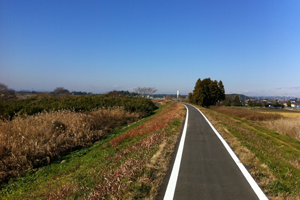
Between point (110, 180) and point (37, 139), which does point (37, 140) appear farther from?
point (110, 180)

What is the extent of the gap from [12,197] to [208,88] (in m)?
48.2

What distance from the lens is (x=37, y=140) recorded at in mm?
8883

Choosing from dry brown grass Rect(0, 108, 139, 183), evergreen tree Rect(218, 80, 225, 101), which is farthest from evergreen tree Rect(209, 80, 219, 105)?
dry brown grass Rect(0, 108, 139, 183)

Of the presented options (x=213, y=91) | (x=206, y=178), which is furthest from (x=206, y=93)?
(x=206, y=178)

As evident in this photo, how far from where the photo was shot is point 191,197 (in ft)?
10.8

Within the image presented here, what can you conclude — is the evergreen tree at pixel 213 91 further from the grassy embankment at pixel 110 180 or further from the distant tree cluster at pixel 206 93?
the grassy embankment at pixel 110 180

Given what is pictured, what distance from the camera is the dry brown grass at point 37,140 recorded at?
7.39 meters

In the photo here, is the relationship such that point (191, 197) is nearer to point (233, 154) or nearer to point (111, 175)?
point (111, 175)

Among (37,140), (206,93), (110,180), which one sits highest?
(206,93)


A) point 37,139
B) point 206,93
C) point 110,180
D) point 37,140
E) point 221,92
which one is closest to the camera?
point 110,180

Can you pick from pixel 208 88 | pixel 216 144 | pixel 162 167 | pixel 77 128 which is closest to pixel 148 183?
pixel 162 167

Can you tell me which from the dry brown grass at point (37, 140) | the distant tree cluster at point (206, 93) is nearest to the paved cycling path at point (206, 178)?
the dry brown grass at point (37, 140)

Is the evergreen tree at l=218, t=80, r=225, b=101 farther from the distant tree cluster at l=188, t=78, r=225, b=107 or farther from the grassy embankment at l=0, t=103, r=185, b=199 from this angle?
the grassy embankment at l=0, t=103, r=185, b=199

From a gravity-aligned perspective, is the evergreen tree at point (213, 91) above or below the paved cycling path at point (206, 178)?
above
